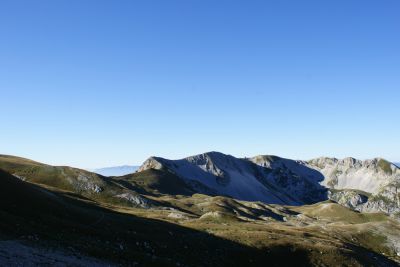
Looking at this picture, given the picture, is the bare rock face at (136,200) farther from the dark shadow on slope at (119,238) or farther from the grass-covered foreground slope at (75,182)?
the dark shadow on slope at (119,238)

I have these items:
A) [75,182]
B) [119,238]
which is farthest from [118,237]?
[75,182]

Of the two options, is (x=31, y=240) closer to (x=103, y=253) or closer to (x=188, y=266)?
(x=103, y=253)

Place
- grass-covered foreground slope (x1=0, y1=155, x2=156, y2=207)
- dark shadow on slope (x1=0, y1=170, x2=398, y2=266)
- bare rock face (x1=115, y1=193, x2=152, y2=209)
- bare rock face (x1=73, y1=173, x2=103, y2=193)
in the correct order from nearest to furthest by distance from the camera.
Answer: dark shadow on slope (x1=0, y1=170, x2=398, y2=266), grass-covered foreground slope (x1=0, y1=155, x2=156, y2=207), bare rock face (x1=115, y1=193, x2=152, y2=209), bare rock face (x1=73, y1=173, x2=103, y2=193)

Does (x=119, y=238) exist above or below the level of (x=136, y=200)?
below

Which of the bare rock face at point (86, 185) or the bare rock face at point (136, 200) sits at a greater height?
the bare rock face at point (86, 185)

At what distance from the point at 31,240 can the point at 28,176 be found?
131 metres

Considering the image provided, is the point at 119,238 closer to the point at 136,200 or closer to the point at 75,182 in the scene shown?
the point at 136,200

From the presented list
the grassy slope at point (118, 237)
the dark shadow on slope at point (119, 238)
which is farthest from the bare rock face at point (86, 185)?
the grassy slope at point (118, 237)

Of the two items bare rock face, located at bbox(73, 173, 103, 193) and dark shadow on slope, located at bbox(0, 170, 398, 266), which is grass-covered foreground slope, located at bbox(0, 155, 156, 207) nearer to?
bare rock face, located at bbox(73, 173, 103, 193)

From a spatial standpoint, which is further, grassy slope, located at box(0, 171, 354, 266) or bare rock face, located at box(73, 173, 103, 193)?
bare rock face, located at box(73, 173, 103, 193)

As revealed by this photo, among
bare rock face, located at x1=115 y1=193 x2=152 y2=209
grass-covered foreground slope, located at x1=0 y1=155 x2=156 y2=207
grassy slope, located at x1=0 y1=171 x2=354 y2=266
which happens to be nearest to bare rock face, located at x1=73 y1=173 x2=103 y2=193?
grass-covered foreground slope, located at x1=0 y1=155 x2=156 y2=207

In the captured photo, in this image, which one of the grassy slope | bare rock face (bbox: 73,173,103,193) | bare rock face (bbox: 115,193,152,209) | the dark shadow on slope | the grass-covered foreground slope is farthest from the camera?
bare rock face (bbox: 73,173,103,193)

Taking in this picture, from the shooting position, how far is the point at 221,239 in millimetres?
66625

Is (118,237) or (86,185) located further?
(86,185)
